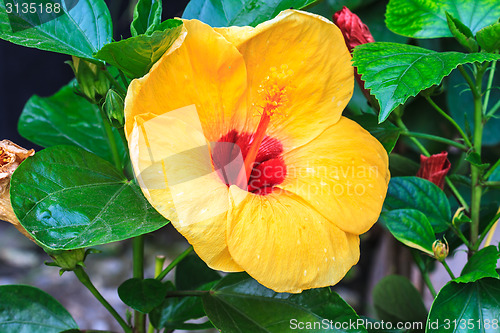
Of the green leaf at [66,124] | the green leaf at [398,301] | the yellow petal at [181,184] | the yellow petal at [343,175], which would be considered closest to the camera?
the yellow petal at [181,184]

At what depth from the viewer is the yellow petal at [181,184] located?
70cm

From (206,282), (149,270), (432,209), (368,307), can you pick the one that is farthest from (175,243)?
(432,209)

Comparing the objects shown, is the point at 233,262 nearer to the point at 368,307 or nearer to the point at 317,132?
the point at 317,132

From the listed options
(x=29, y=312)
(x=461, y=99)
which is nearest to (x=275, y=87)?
(x=29, y=312)

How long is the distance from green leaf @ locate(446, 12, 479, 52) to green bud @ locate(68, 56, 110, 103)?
2.09ft

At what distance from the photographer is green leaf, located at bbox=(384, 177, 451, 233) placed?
1044mm

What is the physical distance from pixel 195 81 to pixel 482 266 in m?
0.59

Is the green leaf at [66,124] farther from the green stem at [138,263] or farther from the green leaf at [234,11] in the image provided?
the green leaf at [234,11]

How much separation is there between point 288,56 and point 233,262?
348mm

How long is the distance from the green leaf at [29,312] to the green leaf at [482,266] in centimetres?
80

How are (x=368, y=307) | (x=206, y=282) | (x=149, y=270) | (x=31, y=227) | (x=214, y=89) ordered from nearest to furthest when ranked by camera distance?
(x=31, y=227) → (x=214, y=89) → (x=206, y=282) → (x=368, y=307) → (x=149, y=270)

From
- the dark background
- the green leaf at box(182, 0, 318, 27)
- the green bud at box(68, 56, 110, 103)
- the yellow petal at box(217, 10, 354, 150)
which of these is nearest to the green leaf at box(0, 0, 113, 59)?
the green bud at box(68, 56, 110, 103)

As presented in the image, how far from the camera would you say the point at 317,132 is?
878mm

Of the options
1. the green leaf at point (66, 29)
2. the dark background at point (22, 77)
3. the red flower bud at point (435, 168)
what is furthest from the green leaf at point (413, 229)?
the dark background at point (22, 77)
